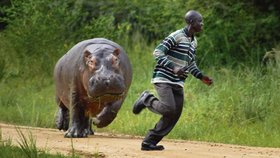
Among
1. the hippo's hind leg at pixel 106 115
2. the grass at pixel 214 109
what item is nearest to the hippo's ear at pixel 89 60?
the hippo's hind leg at pixel 106 115

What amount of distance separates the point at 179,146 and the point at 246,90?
14.7 ft

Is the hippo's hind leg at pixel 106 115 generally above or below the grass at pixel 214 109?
above

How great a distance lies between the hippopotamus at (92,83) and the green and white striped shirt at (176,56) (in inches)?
51.2

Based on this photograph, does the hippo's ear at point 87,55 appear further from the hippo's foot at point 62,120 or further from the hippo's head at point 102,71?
the hippo's foot at point 62,120

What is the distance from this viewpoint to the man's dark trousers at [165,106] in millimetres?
8234

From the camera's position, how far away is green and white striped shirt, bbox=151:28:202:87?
8.27 meters

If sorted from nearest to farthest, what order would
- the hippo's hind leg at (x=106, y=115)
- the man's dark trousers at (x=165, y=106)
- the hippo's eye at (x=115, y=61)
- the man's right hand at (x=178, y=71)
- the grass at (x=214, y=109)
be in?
1. the man's right hand at (x=178, y=71)
2. the man's dark trousers at (x=165, y=106)
3. the hippo's eye at (x=115, y=61)
4. the hippo's hind leg at (x=106, y=115)
5. the grass at (x=214, y=109)

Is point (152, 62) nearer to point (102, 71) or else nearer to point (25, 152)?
point (102, 71)

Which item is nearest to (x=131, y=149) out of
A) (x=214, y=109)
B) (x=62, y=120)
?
(x=62, y=120)

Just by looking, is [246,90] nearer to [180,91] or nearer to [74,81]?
[74,81]

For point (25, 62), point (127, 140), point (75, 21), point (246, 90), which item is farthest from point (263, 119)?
point (75, 21)

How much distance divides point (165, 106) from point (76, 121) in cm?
237

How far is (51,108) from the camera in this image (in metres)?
15.3

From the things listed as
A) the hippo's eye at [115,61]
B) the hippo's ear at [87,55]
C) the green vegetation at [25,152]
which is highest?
the hippo's ear at [87,55]
